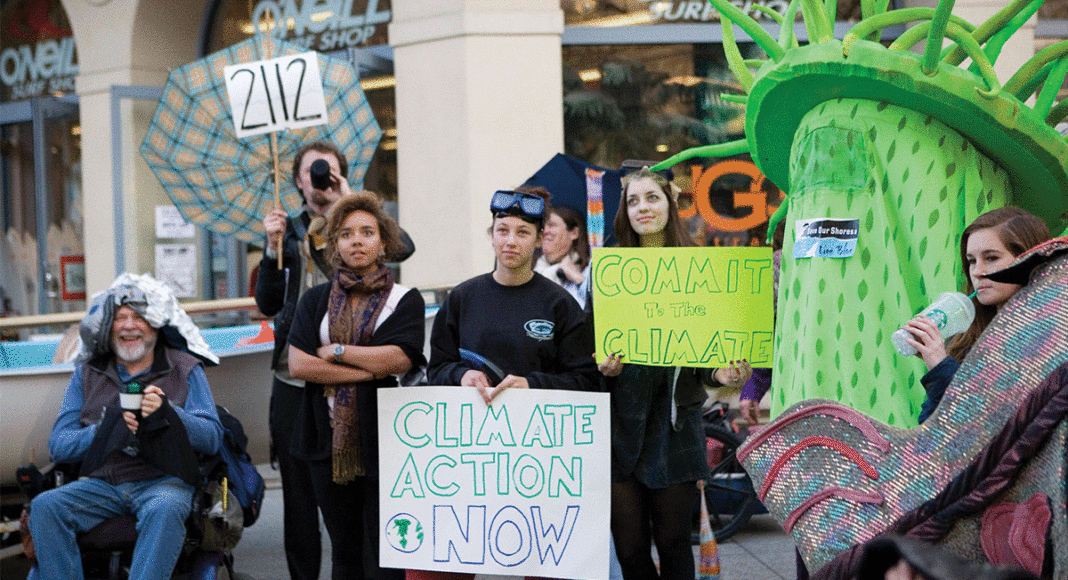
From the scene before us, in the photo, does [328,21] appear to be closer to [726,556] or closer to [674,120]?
[674,120]

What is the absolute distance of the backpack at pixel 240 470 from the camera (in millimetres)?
4660

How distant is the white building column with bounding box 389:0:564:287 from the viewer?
918 cm

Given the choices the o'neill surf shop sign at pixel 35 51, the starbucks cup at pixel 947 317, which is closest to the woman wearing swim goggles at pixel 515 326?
the starbucks cup at pixel 947 317

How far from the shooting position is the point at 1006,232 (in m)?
2.80

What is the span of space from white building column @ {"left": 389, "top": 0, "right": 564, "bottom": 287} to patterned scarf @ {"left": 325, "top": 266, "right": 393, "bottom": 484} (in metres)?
4.87

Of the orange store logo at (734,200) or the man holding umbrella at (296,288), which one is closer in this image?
the man holding umbrella at (296,288)

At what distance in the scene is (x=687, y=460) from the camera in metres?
3.85

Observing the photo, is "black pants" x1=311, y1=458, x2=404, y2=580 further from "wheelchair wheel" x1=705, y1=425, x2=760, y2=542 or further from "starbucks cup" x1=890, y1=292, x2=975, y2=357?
"wheelchair wheel" x1=705, y1=425, x2=760, y2=542

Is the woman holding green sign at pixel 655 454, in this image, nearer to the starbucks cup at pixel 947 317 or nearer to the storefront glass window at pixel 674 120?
the starbucks cup at pixel 947 317

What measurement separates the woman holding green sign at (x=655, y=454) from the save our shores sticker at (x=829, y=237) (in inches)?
31.5

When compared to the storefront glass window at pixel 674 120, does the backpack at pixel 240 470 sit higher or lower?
lower

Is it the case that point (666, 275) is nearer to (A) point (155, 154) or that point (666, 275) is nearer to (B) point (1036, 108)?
(B) point (1036, 108)

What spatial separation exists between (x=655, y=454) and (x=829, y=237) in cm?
118

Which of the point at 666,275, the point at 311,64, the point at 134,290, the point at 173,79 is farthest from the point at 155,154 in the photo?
the point at 666,275
